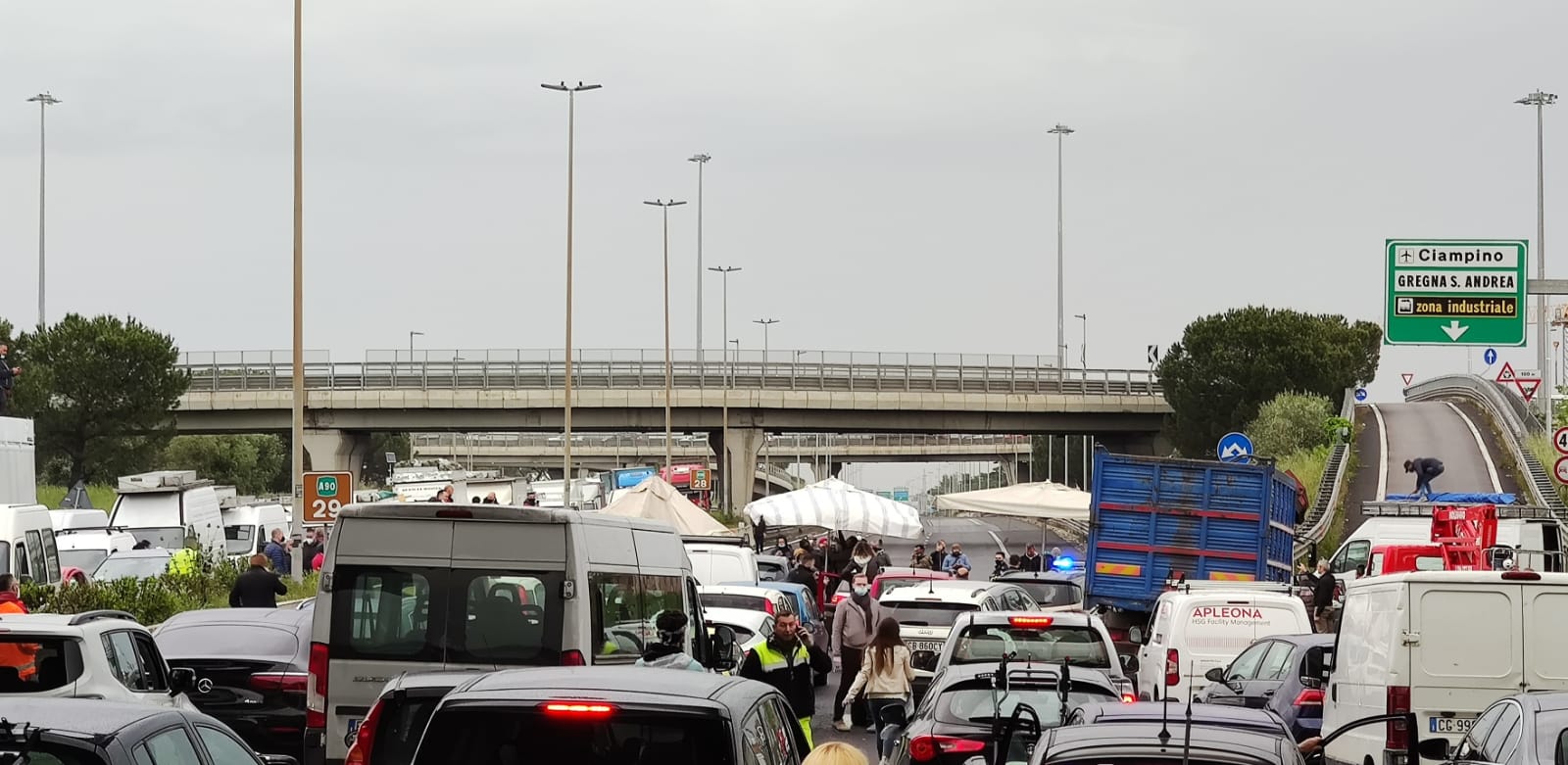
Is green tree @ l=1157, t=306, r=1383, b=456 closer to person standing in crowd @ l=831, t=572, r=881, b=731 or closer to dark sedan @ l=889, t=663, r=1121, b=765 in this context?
person standing in crowd @ l=831, t=572, r=881, b=731

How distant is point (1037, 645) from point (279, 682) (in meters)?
5.55

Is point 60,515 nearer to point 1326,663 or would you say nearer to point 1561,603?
point 1326,663

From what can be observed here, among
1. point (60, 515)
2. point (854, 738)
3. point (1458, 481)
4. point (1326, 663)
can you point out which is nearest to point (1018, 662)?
point (1326, 663)

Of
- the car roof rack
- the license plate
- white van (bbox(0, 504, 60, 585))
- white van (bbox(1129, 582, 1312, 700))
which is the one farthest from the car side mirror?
white van (bbox(0, 504, 60, 585))

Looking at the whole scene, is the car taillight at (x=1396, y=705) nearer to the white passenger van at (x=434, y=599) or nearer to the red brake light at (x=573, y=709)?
the white passenger van at (x=434, y=599)

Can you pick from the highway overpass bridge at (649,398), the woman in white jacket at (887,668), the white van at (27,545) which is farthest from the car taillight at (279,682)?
the highway overpass bridge at (649,398)

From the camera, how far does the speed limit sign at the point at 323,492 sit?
93.5ft

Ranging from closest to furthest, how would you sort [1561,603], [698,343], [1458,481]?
1. [1561,603]
2. [1458,481]
3. [698,343]

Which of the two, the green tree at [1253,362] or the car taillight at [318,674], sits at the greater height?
the green tree at [1253,362]

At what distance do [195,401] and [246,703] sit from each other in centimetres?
6344

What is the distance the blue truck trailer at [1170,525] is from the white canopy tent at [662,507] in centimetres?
1066

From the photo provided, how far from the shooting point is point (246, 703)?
14828 millimetres

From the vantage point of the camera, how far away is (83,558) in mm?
34406

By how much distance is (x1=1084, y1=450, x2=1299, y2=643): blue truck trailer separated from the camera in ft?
92.4
